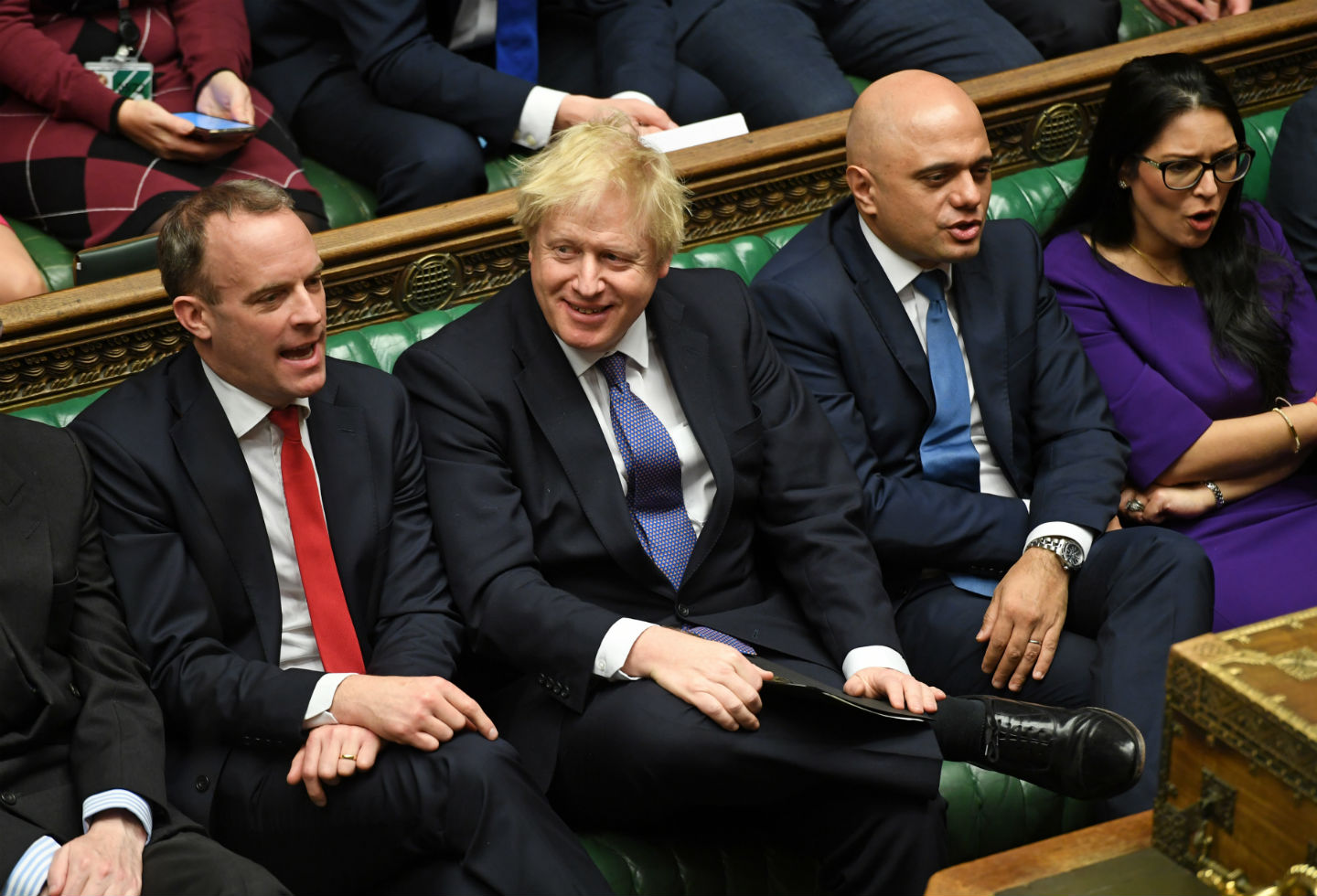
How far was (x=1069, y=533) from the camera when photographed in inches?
96.0

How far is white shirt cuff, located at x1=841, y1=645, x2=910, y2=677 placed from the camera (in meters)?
2.20

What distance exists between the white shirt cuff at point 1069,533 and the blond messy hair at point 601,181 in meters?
0.75

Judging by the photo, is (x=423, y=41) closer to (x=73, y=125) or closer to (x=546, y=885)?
(x=73, y=125)

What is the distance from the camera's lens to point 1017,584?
2.37 m

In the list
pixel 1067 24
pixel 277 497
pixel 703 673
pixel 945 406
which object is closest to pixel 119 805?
pixel 277 497

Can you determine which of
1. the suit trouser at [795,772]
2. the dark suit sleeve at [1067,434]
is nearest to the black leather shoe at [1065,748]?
the suit trouser at [795,772]

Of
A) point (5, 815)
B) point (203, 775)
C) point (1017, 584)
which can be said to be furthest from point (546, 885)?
point (1017, 584)

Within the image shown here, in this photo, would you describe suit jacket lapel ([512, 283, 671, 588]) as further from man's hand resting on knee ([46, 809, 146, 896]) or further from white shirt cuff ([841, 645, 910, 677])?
man's hand resting on knee ([46, 809, 146, 896])

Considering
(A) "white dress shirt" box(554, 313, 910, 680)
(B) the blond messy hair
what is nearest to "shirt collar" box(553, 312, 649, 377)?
(A) "white dress shirt" box(554, 313, 910, 680)

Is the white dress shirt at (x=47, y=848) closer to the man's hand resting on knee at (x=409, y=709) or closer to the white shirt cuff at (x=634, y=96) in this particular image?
the man's hand resting on knee at (x=409, y=709)

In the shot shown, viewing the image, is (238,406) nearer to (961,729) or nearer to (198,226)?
(198,226)

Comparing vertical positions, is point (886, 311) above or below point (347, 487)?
above

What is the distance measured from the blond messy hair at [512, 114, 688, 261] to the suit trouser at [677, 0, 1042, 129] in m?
1.10

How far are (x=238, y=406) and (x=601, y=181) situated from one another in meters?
0.59
